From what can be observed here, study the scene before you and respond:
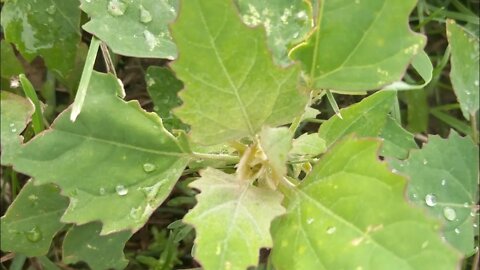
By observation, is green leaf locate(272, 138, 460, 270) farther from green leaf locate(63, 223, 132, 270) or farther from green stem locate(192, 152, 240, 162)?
green leaf locate(63, 223, 132, 270)

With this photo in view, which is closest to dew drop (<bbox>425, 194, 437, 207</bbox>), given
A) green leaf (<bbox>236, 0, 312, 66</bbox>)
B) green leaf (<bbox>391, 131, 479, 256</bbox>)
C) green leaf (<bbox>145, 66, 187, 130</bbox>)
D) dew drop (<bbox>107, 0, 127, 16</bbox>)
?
green leaf (<bbox>391, 131, 479, 256</bbox>)

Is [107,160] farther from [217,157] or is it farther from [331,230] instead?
[331,230]

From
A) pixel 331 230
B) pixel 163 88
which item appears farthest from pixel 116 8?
pixel 331 230

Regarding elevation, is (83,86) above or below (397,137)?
above

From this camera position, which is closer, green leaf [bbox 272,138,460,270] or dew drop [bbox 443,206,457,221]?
green leaf [bbox 272,138,460,270]

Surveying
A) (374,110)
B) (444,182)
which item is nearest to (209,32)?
(374,110)

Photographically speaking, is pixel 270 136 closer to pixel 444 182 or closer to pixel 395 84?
pixel 395 84
